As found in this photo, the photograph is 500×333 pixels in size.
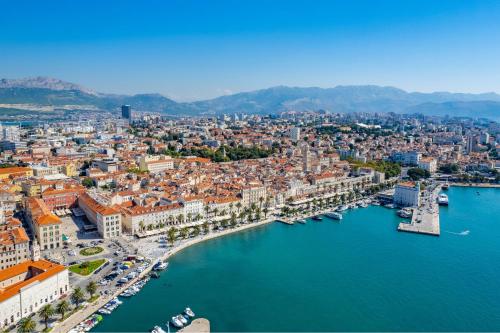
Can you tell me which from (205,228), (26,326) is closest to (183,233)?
(205,228)

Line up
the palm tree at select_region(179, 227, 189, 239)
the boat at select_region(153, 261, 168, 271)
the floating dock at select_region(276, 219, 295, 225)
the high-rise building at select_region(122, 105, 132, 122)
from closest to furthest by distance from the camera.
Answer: the boat at select_region(153, 261, 168, 271), the palm tree at select_region(179, 227, 189, 239), the floating dock at select_region(276, 219, 295, 225), the high-rise building at select_region(122, 105, 132, 122)

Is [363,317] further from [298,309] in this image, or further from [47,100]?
[47,100]

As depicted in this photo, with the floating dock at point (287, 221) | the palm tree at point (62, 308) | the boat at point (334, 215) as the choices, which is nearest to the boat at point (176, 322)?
the palm tree at point (62, 308)

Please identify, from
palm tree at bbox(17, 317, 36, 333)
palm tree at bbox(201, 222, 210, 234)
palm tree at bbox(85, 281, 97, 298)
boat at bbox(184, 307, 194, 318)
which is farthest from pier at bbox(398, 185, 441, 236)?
palm tree at bbox(17, 317, 36, 333)

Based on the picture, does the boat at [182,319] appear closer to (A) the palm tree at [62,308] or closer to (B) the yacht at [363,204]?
(A) the palm tree at [62,308]

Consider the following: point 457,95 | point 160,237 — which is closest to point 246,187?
point 160,237

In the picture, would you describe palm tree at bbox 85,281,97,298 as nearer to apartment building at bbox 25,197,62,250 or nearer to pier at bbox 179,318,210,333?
pier at bbox 179,318,210,333
